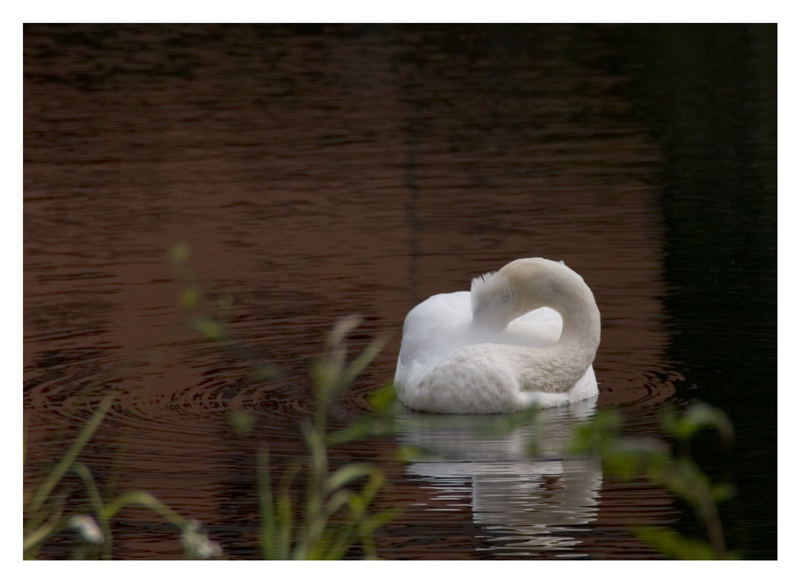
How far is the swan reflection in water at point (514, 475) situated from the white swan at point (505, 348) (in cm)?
12

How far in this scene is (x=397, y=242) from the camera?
15.1m

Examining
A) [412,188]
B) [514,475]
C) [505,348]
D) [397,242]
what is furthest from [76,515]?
[412,188]

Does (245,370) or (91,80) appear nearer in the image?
(245,370)

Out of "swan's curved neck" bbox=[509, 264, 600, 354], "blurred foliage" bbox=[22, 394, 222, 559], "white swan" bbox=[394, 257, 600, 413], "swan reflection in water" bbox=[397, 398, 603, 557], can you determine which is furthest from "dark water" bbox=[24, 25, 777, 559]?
"swan's curved neck" bbox=[509, 264, 600, 354]

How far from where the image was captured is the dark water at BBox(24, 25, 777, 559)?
8570 mm

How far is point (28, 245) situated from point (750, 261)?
21.4 feet

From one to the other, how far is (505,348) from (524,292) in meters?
0.42

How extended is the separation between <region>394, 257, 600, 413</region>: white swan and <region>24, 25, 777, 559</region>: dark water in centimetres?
26

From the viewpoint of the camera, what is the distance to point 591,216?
637 inches

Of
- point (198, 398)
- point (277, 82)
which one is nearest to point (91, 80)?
point (277, 82)

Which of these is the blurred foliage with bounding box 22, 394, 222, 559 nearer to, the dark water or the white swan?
the dark water

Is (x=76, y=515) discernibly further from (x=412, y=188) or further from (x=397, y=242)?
(x=412, y=188)

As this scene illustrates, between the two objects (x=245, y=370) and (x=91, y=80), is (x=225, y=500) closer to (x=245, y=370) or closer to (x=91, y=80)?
(x=245, y=370)

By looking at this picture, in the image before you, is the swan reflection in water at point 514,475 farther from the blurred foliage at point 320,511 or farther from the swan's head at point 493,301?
the swan's head at point 493,301
